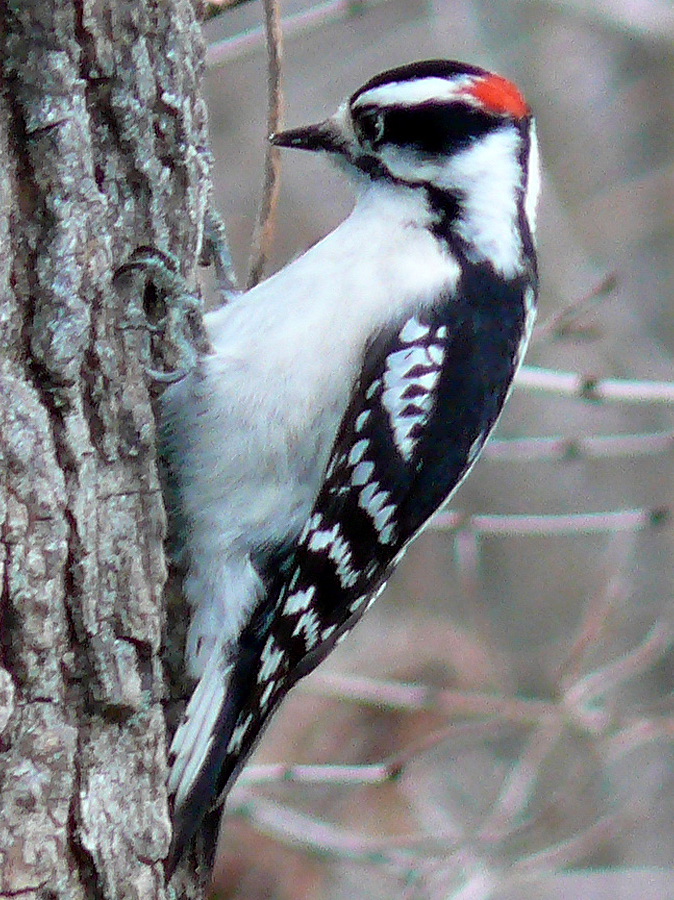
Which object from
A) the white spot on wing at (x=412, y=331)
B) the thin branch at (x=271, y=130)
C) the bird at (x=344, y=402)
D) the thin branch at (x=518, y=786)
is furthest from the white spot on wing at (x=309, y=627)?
the thin branch at (x=518, y=786)

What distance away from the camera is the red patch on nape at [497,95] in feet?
9.08

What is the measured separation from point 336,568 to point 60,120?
3.42 ft

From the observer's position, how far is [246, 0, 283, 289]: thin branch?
2520mm

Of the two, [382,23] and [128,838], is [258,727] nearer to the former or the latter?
[128,838]

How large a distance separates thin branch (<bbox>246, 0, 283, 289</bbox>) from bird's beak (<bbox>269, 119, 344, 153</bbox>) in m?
0.14

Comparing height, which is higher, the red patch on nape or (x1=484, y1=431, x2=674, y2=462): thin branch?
the red patch on nape

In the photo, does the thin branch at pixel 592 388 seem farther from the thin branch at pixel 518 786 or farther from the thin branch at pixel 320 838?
the thin branch at pixel 320 838

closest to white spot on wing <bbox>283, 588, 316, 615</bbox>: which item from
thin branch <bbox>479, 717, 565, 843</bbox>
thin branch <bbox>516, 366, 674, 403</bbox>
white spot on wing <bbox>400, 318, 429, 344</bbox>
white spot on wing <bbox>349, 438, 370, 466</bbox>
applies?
white spot on wing <bbox>349, 438, 370, 466</bbox>

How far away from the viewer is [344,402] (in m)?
2.63

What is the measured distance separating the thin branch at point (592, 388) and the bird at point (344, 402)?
0.79m

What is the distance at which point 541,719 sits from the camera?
429cm

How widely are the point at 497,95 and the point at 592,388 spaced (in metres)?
1.07

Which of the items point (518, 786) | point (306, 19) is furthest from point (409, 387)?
point (518, 786)

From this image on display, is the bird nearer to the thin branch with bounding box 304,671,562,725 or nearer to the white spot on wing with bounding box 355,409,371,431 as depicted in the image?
the white spot on wing with bounding box 355,409,371,431
